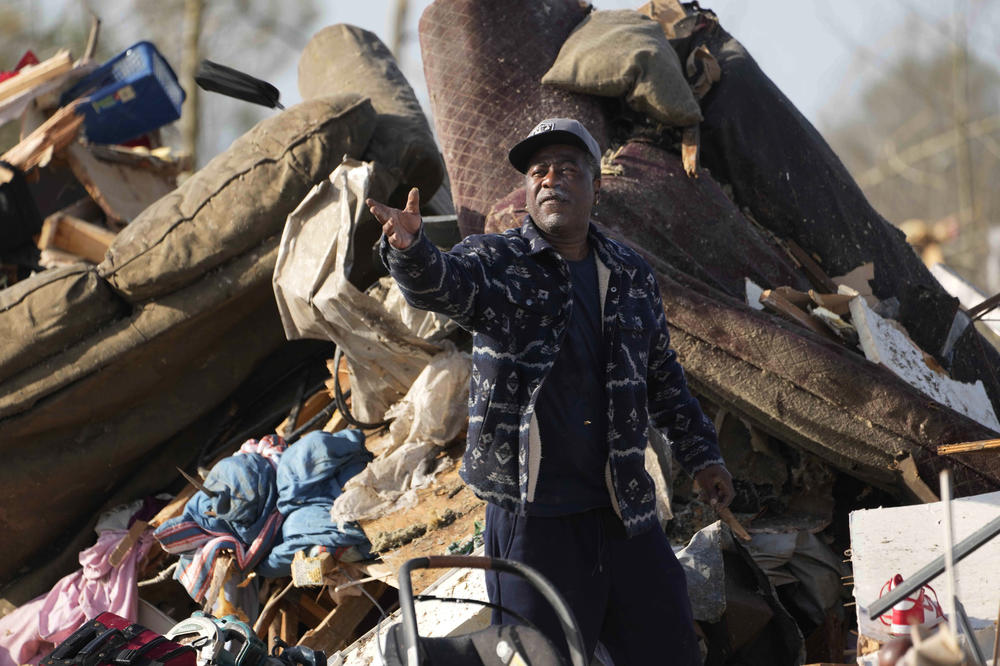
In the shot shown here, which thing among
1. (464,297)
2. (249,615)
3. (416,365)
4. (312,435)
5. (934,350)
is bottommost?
(249,615)

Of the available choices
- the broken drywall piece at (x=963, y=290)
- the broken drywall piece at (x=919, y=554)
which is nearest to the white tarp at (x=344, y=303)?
the broken drywall piece at (x=919, y=554)

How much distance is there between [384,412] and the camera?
4547 mm

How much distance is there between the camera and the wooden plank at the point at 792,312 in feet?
13.7

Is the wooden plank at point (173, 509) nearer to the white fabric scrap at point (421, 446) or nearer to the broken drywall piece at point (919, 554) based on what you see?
the white fabric scrap at point (421, 446)

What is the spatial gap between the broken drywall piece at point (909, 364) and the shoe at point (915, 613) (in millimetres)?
1299

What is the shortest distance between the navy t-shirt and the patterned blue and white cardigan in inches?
1.2

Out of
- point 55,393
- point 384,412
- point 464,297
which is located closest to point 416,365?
point 384,412

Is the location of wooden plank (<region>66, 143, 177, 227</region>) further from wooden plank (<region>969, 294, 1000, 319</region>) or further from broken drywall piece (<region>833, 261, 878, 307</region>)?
wooden plank (<region>969, 294, 1000, 319</region>)

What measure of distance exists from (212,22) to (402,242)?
1836cm

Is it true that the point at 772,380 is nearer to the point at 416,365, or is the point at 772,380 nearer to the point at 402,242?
the point at 416,365

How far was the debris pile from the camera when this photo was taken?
3.85 m

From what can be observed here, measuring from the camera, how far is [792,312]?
4.18 meters

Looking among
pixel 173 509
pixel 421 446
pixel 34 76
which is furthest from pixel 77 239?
pixel 421 446

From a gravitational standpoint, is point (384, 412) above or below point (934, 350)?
below
